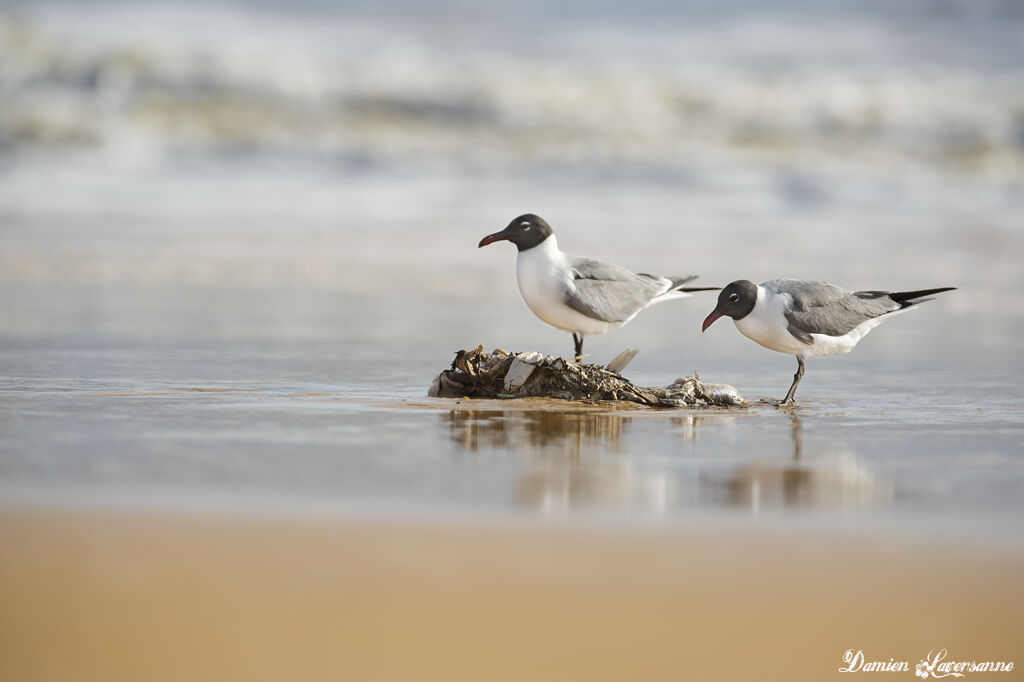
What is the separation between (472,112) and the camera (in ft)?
65.5

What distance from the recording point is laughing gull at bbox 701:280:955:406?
5.23 metres

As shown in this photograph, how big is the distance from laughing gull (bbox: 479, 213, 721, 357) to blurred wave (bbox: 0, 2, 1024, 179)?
12.4m

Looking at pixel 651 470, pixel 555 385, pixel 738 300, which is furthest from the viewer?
pixel 738 300

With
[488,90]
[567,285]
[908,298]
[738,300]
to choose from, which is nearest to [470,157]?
[488,90]

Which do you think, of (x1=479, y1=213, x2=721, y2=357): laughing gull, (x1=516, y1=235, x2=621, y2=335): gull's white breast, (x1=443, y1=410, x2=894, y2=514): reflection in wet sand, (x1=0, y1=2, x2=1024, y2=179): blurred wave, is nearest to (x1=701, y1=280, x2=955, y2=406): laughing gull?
(x1=479, y1=213, x2=721, y2=357): laughing gull

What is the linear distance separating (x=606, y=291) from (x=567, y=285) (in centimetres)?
24

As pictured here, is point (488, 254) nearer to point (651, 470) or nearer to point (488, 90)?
point (651, 470)

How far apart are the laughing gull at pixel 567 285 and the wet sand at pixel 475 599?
2.81 meters

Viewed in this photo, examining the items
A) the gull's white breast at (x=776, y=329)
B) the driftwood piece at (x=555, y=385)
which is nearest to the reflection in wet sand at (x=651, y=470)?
the driftwood piece at (x=555, y=385)

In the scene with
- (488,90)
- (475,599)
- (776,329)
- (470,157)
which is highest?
(488,90)

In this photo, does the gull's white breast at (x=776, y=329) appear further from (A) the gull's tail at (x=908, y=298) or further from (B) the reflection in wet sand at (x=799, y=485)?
(B) the reflection in wet sand at (x=799, y=485)

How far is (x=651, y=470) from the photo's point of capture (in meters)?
3.55

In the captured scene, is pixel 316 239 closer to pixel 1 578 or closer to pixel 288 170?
pixel 288 170

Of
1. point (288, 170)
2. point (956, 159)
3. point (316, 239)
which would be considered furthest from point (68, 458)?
point (956, 159)
